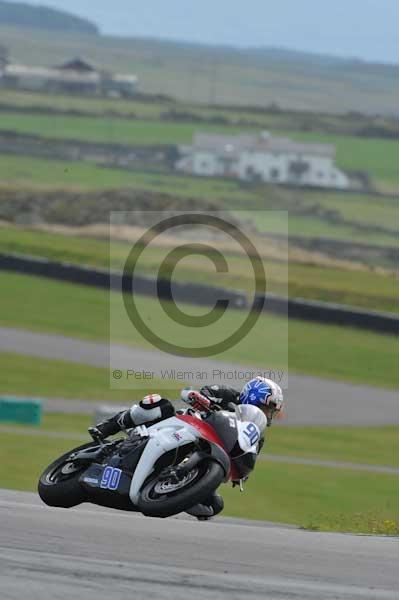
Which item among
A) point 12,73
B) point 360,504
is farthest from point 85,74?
point 360,504

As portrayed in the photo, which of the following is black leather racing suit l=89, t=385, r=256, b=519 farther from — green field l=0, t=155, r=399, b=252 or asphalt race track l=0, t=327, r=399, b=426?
green field l=0, t=155, r=399, b=252

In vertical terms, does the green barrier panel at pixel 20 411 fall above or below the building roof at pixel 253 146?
above

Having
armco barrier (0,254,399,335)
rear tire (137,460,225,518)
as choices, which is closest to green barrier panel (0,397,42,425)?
rear tire (137,460,225,518)

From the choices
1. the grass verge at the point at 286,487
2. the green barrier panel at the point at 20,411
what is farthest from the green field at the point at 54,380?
the grass verge at the point at 286,487

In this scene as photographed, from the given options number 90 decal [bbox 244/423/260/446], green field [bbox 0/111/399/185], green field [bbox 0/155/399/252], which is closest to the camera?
number 90 decal [bbox 244/423/260/446]

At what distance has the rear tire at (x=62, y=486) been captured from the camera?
944 centimetres

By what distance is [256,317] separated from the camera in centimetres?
3675

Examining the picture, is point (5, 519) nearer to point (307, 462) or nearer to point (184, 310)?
point (307, 462)

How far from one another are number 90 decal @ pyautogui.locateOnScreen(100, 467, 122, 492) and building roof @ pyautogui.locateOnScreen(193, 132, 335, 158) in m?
94.4

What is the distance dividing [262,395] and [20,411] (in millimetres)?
12794

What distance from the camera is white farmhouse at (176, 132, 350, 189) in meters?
104

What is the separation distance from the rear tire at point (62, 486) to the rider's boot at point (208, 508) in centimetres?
84

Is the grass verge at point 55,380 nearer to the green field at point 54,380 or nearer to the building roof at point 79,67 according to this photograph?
the green field at point 54,380
